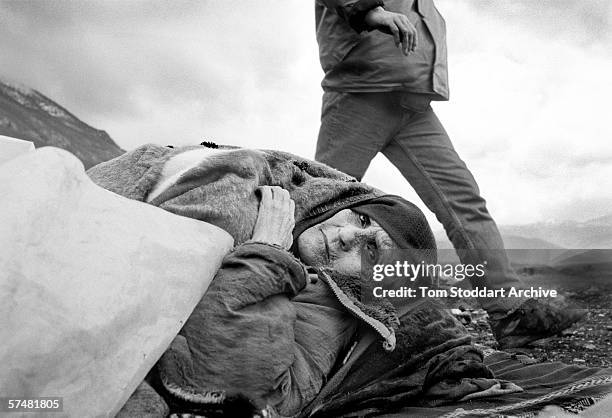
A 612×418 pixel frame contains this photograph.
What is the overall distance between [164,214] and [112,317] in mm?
299

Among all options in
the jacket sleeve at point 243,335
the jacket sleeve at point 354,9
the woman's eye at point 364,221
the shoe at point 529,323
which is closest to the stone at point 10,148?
the jacket sleeve at point 243,335

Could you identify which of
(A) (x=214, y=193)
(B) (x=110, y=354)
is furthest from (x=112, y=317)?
(A) (x=214, y=193)

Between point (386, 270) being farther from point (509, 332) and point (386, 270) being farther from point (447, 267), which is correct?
point (509, 332)

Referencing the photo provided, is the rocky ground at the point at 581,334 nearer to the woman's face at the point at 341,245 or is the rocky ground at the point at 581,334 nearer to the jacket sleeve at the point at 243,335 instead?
the woman's face at the point at 341,245

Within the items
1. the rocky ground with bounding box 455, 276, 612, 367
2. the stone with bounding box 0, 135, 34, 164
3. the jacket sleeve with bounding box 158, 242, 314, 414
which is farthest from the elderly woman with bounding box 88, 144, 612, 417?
the rocky ground with bounding box 455, 276, 612, 367

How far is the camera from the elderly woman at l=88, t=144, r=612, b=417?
1477 mm

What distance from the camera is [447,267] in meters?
2.38

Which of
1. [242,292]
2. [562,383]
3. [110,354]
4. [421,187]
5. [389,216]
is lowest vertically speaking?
[110,354]

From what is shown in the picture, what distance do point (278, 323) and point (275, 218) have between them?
305 millimetres

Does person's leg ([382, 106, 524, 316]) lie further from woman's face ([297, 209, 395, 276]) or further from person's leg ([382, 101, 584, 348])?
woman's face ([297, 209, 395, 276])

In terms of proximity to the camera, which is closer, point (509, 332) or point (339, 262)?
point (339, 262)

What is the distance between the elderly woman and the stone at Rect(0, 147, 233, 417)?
0.23ft

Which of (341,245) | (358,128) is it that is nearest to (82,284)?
(341,245)

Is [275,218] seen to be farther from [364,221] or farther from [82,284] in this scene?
[82,284]
